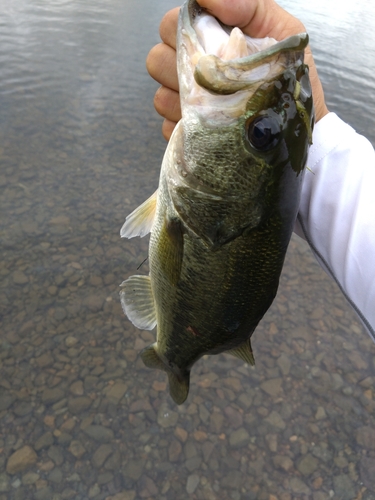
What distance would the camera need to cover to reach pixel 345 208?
1.82 metres

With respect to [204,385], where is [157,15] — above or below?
above

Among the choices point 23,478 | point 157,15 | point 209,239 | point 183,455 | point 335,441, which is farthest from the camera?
point 157,15

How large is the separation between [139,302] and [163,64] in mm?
1073

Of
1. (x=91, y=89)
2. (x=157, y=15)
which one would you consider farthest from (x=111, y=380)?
(x=157, y=15)

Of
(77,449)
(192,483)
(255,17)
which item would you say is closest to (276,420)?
(192,483)

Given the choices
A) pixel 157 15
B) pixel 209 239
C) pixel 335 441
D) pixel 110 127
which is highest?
pixel 209 239

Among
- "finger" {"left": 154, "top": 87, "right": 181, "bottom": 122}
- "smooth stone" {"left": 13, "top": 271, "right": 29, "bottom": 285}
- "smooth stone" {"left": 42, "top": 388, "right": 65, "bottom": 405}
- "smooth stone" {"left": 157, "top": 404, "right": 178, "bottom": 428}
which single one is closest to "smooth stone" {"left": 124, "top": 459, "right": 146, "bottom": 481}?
"smooth stone" {"left": 157, "top": 404, "right": 178, "bottom": 428}

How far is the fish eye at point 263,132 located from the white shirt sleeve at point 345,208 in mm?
666

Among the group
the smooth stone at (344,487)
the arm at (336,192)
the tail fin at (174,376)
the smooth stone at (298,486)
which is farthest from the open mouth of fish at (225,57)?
the smooth stone at (344,487)

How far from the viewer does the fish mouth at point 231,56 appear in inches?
44.9

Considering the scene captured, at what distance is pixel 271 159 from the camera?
128 centimetres

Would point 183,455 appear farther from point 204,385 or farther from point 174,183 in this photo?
point 174,183

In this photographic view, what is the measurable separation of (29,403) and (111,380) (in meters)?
0.69

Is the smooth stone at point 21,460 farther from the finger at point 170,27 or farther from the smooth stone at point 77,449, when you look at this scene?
the finger at point 170,27
